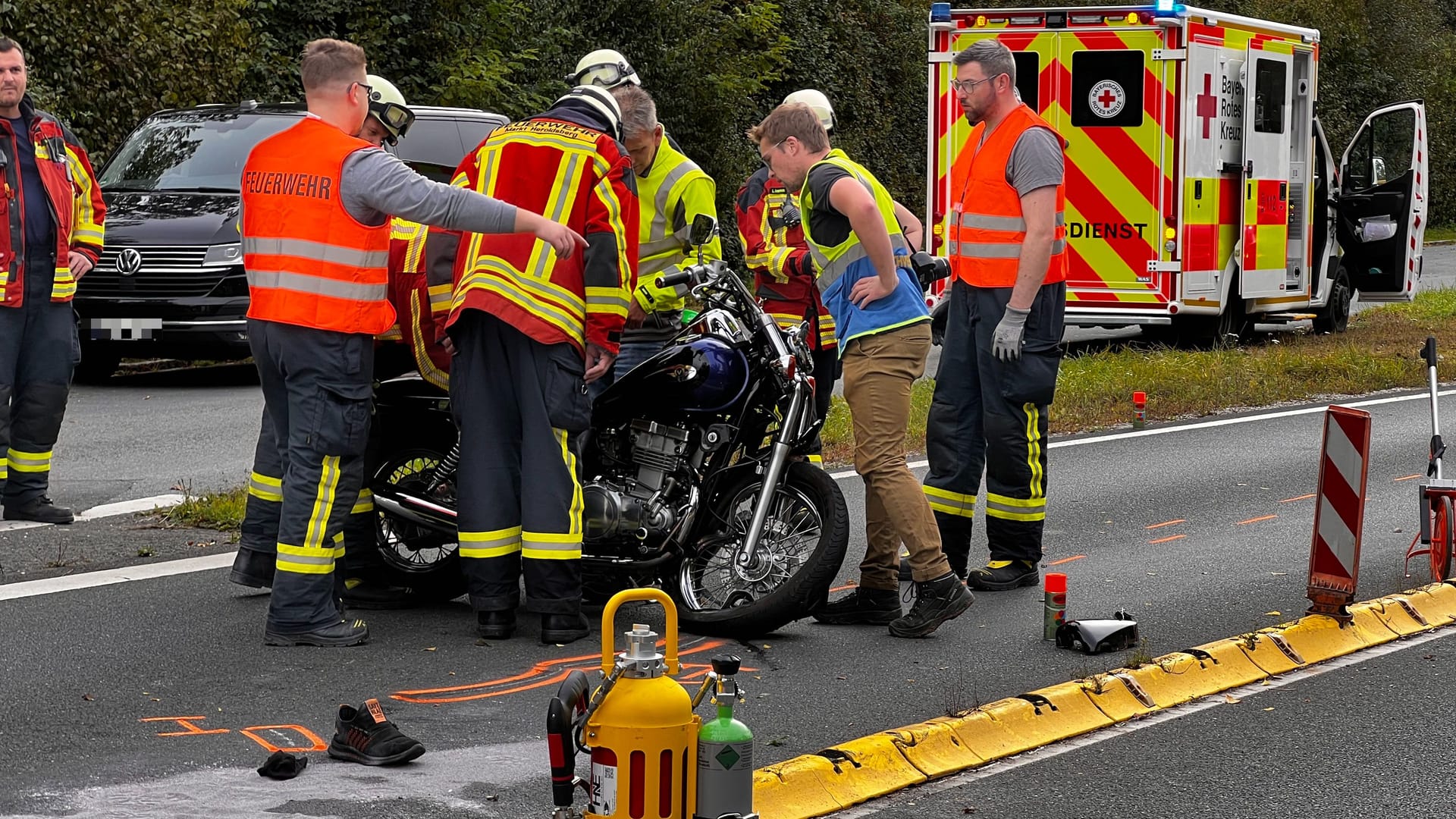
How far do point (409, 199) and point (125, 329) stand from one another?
7799mm

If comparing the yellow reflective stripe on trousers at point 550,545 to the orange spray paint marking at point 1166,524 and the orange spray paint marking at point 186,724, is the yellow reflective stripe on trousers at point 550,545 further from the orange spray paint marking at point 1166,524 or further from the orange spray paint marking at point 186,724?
the orange spray paint marking at point 1166,524

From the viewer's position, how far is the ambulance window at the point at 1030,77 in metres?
16.3

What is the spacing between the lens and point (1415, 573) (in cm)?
798

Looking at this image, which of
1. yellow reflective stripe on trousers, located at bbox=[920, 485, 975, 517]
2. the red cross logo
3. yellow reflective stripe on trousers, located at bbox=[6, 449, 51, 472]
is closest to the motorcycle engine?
yellow reflective stripe on trousers, located at bbox=[920, 485, 975, 517]

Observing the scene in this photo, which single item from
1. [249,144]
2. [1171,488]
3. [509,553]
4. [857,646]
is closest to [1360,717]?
[857,646]

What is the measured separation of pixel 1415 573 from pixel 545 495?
385 cm

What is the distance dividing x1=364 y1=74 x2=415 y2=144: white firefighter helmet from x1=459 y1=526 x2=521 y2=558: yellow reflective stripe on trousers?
145 cm

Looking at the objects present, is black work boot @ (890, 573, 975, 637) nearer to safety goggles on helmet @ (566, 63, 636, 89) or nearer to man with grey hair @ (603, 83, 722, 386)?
man with grey hair @ (603, 83, 722, 386)

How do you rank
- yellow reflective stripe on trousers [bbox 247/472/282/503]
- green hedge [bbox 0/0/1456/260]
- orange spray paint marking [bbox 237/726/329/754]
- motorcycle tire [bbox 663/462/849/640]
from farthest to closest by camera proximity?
green hedge [bbox 0/0/1456/260] < yellow reflective stripe on trousers [bbox 247/472/282/503] < motorcycle tire [bbox 663/462/849/640] < orange spray paint marking [bbox 237/726/329/754]

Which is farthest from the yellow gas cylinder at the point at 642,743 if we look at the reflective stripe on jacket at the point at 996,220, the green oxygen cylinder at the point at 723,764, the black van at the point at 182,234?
the black van at the point at 182,234

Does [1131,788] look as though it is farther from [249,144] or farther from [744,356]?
[249,144]

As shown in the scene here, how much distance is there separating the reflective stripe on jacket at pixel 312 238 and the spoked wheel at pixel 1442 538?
13.7 ft

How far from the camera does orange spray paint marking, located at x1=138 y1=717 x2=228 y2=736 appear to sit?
533 centimetres

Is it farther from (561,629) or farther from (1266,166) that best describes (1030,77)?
(561,629)
